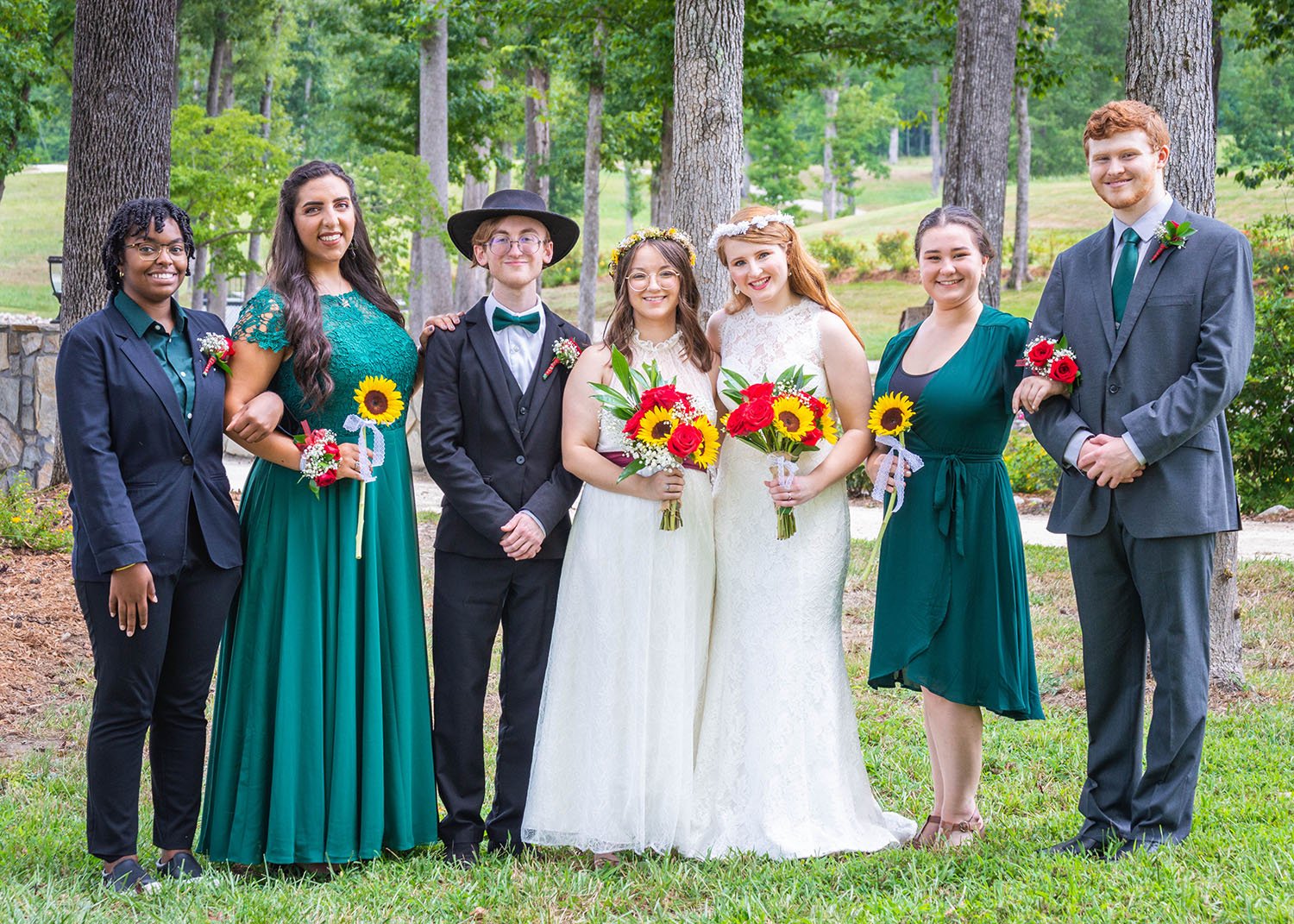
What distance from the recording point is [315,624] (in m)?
4.39

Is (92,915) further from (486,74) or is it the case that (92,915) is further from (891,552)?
(486,74)

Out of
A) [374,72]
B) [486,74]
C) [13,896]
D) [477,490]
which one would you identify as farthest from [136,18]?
[486,74]

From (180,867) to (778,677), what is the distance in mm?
2262

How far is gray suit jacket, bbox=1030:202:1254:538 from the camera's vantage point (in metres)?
3.89

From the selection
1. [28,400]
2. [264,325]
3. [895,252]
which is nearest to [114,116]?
[28,400]

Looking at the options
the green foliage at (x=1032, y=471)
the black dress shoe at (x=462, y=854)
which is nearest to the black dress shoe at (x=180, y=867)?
the black dress shoe at (x=462, y=854)

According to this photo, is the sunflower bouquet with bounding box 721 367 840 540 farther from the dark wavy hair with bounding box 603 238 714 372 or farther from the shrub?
the shrub

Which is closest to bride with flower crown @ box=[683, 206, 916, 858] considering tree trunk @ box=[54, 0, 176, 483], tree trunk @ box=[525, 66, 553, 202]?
tree trunk @ box=[54, 0, 176, 483]

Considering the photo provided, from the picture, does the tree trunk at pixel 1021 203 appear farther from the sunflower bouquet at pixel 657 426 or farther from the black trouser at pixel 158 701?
the black trouser at pixel 158 701

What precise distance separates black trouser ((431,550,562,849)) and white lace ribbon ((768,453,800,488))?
0.92 metres

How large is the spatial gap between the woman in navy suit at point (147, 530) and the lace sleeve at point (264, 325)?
0.17m

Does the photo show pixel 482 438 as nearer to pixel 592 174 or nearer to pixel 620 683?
pixel 620 683

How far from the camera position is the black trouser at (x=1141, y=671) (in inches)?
158

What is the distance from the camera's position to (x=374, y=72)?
21.8m
